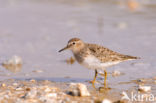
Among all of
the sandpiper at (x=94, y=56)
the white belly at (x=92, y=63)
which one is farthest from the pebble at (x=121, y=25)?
the white belly at (x=92, y=63)

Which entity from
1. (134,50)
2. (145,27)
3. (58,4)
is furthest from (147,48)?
(58,4)

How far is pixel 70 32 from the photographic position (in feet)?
40.5

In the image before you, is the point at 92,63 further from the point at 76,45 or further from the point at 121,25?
the point at 121,25

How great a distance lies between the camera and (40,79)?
8.11 metres

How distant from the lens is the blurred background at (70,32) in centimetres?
895

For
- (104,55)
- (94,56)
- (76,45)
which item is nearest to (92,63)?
(94,56)

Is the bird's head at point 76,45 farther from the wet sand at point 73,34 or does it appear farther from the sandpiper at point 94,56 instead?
the wet sand at point 73,34

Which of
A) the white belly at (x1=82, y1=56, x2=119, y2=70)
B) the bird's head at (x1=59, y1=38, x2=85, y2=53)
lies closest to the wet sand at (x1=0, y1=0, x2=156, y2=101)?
the white belly at (x1=82, y1=56, x2=119, y2=70)

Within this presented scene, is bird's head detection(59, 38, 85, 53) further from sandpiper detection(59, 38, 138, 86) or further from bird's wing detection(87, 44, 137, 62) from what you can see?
bird's wing detection(87, 44, 137, 62)

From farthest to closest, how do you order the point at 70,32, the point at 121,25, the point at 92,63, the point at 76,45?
the point at 121,25 < the point at 70,32 < the point at 76,45 < the point at 92,63

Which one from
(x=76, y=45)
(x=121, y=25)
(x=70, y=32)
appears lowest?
(x=76, y=45)

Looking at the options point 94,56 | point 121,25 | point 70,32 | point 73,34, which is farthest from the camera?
point 121,25

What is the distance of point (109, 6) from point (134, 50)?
5683 millimetres

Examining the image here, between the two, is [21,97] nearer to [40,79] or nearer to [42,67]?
[40,79]
